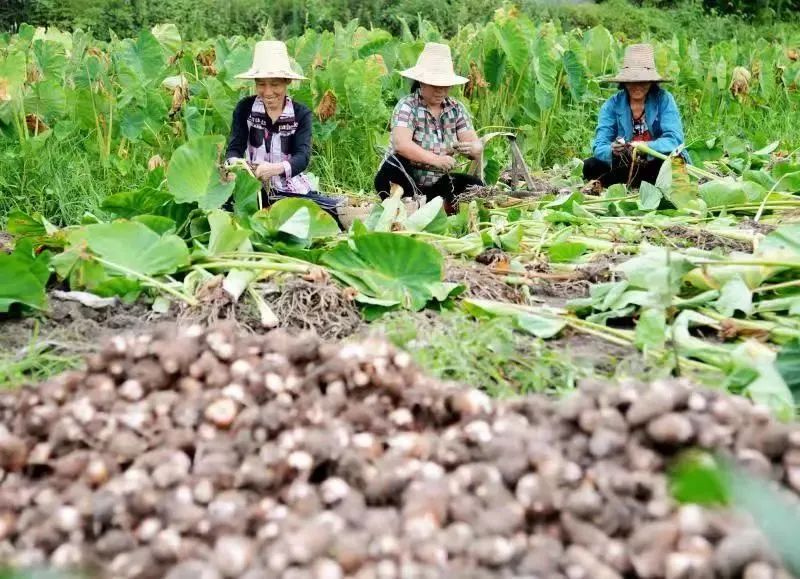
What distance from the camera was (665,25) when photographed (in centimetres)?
1870

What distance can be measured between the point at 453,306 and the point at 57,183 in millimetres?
2904

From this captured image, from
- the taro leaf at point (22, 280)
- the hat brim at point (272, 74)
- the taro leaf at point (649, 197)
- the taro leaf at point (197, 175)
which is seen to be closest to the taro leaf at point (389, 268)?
the taro leaf at point (197, 175)

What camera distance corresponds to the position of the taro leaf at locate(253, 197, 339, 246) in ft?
11.8

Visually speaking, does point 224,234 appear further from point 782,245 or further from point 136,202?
point 782,245

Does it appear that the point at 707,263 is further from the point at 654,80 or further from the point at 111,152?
the point at 111,152

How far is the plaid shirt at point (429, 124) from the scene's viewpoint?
17.0 feet

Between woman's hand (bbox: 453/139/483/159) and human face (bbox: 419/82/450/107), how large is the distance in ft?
0.83

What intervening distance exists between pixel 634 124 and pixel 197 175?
10.2ft

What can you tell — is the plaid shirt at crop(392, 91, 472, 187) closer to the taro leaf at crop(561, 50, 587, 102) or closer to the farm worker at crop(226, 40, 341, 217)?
the farm worker at crop(226, 40, 341, 217)

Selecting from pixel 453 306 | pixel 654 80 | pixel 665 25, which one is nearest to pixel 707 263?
pixel 453 306

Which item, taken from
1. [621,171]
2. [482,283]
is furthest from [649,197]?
[482,283]

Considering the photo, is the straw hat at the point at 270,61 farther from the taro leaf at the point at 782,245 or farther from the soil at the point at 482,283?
the taro leaf at the point at 782,245

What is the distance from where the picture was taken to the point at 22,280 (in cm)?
295

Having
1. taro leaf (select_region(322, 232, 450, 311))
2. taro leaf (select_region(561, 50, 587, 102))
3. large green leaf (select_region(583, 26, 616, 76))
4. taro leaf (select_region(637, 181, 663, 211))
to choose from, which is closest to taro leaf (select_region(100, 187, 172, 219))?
taro leaf (select_region(322, 232, 450, 311))
